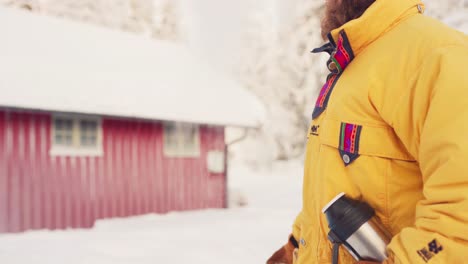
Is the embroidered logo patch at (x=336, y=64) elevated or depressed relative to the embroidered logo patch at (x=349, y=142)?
elevated

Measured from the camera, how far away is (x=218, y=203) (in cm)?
1223

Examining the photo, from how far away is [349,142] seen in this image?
1329 mm

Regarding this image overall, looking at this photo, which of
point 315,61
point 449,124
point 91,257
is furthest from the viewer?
point 315,61

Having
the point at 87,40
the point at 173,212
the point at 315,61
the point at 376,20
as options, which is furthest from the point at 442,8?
the point at 315,61

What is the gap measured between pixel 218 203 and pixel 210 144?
180 centimetres

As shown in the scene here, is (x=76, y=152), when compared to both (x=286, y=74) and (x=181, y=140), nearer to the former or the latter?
(x=181, y=140)

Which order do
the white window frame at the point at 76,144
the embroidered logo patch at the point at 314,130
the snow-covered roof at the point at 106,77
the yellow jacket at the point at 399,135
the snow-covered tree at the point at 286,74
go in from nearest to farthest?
the yellow jacket at the point at 399,135
the embroidered logo patch at the point at 314,130
the snow-covered roof at the point at 106,77
the white window frame at the point at 76,144
the snow-covered tree at the point at 286,74

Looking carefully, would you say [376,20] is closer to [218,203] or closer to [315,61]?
[218,203]

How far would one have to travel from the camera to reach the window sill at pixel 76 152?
9.26 meters

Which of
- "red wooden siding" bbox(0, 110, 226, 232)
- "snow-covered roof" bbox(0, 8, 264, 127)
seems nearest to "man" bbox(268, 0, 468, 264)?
"snow-covered roof" bbox(0, 8, 264, 127)

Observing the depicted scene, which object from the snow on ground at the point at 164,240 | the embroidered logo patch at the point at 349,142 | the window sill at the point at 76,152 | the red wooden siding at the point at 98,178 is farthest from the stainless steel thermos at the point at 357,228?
the window sill at the point at 76,152

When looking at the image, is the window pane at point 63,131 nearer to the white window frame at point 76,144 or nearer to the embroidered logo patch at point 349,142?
the white window frame at point 76,144

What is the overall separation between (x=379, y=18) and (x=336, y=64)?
23 centimetres

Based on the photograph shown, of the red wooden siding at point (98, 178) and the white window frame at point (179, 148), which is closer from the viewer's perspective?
the red wooden siding at point (98, 178)
